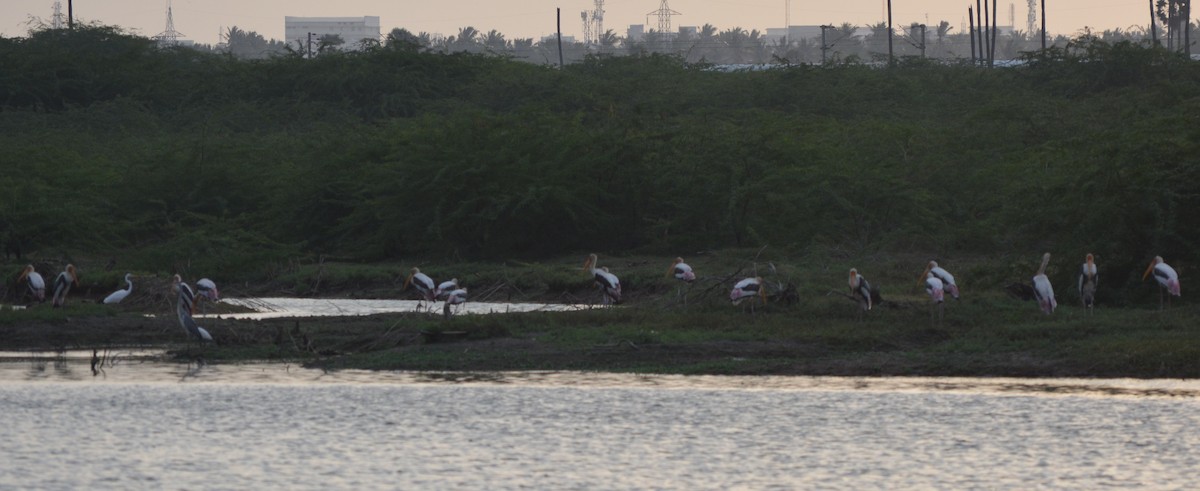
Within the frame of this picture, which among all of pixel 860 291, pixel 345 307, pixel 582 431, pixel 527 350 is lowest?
pixel 582 431

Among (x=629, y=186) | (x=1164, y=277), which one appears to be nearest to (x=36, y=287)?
(x=629, y=186)

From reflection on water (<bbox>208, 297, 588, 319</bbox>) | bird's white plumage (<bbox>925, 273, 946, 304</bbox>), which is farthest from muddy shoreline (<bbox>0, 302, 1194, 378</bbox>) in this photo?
reflection on water (<bbox>208, 297, 588, 319</bbox>)

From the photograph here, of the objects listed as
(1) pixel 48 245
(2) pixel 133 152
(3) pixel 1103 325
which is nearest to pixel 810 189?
(3) pixel 1103 325

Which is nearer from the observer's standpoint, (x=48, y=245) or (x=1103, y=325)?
(x=1103, y=325)

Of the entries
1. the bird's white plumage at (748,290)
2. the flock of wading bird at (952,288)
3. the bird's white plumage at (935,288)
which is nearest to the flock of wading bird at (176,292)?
the bird's white plumage at (748,290)

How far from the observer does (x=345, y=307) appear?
2027 cm

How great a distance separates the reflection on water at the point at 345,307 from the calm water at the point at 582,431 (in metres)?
4.55

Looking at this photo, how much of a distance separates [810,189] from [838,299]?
7412 millimetres

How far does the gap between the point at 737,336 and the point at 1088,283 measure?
3.52 metres

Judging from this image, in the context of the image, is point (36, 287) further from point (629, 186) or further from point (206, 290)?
point (629, 186)

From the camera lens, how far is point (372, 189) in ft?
86.0

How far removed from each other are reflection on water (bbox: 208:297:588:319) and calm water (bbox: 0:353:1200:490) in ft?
14.9

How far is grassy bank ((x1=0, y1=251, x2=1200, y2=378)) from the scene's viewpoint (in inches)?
548

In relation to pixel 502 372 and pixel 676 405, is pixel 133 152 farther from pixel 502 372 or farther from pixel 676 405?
pixel 676 405
